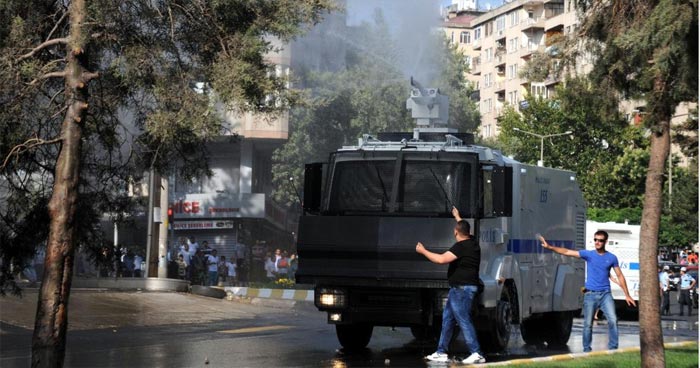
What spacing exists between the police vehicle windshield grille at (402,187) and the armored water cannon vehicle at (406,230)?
13 millimetres

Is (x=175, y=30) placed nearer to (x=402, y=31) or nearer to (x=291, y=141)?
(x=402, y=31)

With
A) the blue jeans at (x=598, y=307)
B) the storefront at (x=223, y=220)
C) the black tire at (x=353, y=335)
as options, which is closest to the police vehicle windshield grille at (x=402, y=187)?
the black tire at (x=353, y=335)

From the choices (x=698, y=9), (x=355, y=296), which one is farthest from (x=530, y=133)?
(x=698, y=9)

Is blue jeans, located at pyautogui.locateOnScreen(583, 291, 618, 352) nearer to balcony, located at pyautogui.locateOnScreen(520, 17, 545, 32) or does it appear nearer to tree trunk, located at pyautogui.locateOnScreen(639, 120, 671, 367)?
tree trunk, located at pyautogui.locateOnScreen(639, 120, 671, 367)

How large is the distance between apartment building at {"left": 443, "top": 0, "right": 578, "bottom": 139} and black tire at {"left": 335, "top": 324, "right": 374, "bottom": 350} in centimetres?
8429

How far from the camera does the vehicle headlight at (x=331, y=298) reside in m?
16.2

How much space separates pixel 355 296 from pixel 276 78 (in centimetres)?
377

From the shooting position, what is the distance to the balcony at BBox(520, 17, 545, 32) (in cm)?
10794

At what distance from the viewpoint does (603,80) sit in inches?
495

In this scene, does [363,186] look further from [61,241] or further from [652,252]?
[652,252]

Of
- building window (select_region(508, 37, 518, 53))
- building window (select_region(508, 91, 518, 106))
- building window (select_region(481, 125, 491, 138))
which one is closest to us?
building window (select_region(508, 91, 518, 106))

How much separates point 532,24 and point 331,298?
95.9 meters

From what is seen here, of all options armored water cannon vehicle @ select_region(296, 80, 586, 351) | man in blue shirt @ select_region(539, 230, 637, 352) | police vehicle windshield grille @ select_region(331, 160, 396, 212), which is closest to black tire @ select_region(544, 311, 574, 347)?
armored water cannon vehicle @ select_region(296, 80, 586, 351)

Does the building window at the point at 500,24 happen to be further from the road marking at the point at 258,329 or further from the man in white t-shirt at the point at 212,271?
the road marking at the point at 258,329
